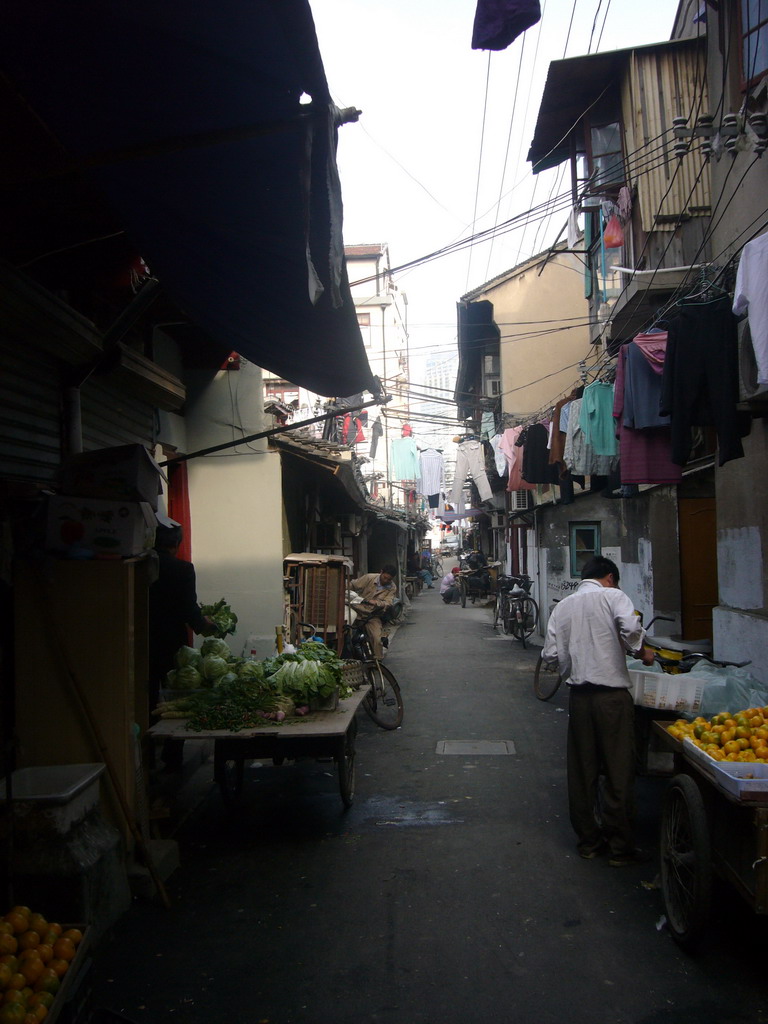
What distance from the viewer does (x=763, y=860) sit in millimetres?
3367

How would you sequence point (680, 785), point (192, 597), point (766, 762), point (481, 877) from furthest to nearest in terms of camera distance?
1. point (192, 597)
2. point (481, 877)
3. point (680, 785)
4. point (766, 762)

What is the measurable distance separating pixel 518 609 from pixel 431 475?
16.5 meters

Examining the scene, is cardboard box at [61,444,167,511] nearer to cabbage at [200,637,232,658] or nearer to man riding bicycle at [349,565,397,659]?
cabbage at [200,637,232,658]

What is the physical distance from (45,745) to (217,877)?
1431 millimetres

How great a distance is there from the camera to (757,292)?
568 centimetres

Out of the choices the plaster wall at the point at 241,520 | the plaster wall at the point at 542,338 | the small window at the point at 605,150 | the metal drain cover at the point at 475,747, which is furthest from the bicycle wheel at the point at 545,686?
the plaster wall at the point at 542,338

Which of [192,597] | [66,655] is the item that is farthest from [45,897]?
[192,597]

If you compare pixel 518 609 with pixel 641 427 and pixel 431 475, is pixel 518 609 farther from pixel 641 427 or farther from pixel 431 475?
pixel 431 475

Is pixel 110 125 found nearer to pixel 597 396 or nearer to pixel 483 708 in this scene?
pixel 597 396

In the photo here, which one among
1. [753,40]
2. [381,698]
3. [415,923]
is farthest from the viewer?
[381,698]

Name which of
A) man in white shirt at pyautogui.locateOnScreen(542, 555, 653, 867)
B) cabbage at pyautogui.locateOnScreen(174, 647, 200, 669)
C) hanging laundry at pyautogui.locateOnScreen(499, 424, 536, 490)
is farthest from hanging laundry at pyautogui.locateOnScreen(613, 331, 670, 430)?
hanging laundry at pyautogui.locateOnScreen(499, 424, 536, 490)

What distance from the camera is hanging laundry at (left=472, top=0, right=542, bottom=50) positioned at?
4309mm

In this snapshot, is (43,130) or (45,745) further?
(45,745)

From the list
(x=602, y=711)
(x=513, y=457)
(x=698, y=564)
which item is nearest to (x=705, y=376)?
(x=602, y=711)
